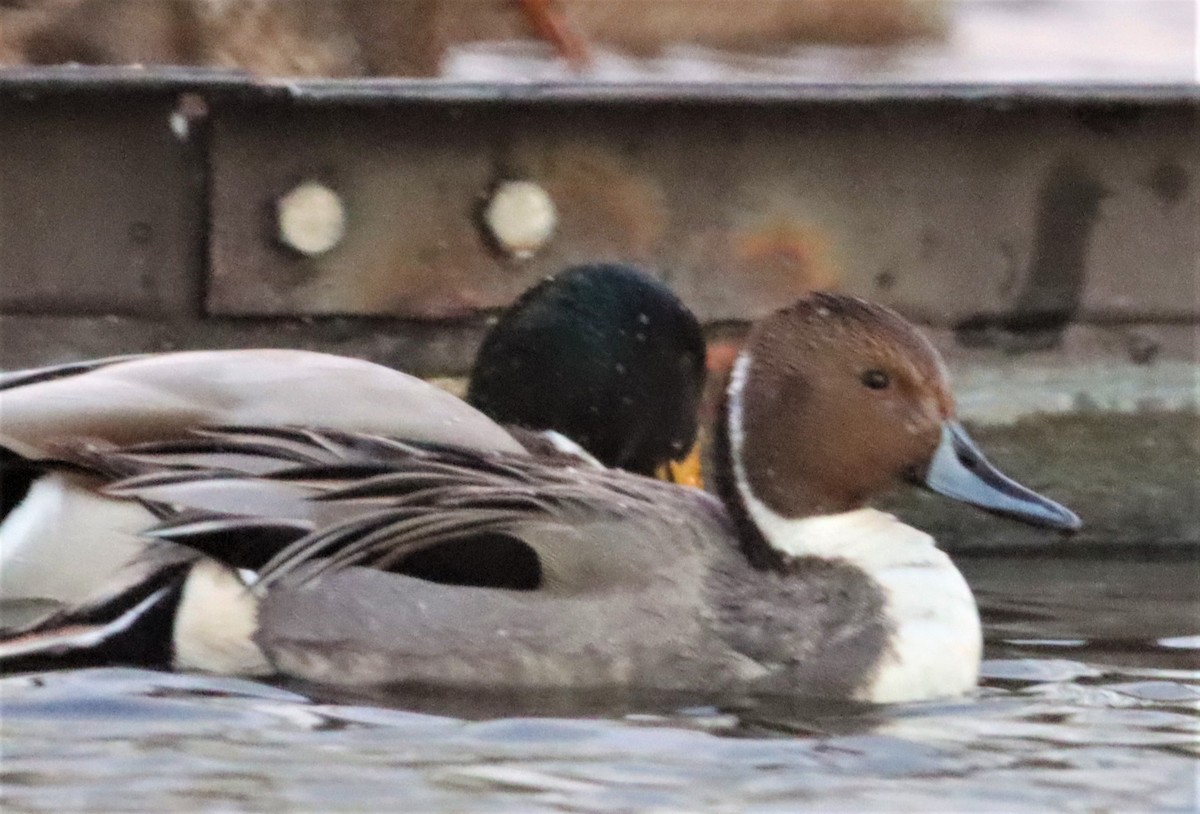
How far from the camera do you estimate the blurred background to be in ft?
24.7

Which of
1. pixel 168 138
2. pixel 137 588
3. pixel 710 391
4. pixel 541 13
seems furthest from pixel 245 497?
pixel 541 13

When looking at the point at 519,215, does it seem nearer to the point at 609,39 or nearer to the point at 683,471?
the point at 683,471

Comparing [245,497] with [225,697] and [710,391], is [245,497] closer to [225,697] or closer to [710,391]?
[225,697]

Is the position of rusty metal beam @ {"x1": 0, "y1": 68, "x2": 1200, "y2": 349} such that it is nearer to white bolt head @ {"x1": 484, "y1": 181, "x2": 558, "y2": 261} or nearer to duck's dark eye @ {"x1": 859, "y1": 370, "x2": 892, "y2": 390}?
white bolt head @ {"x1": 484, "y1": 181, "x2": 558, "y2": 261}

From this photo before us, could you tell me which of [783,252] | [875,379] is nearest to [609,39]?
[783,252]

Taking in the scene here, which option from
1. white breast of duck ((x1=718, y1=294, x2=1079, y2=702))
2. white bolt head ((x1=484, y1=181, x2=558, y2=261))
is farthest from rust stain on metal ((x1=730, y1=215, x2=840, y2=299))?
white breast of duck ((x1=718, y1=294, x2=1079, y2=702))

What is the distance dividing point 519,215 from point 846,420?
139cm

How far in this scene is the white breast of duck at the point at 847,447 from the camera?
5090 mm

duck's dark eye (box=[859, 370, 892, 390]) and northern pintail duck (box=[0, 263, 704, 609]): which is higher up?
duck's dark eye (box=[859, 370, 892, 390])

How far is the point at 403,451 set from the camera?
5.15 m

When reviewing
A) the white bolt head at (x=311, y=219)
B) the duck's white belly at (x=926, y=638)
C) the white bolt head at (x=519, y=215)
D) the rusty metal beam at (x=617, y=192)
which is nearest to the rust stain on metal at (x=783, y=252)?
Result: the rusty metal beam at (x=617, y=192)

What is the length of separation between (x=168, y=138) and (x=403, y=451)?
128 centimetres

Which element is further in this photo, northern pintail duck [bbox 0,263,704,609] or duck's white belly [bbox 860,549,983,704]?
northern pintail duck [bbox 0,263,704,609]

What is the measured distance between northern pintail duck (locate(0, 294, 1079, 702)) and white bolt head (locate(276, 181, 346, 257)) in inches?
42.8
